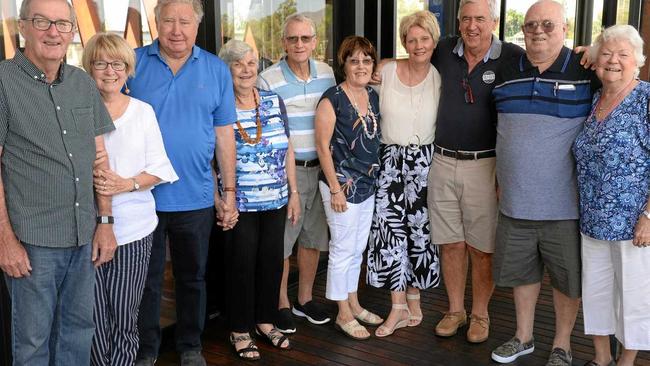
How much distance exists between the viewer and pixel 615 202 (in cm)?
265

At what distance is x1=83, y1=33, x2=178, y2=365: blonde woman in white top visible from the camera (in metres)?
2.41

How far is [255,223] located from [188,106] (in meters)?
0.68

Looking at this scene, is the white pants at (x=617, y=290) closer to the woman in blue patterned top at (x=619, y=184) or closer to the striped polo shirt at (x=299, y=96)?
the woman in blue patterned top at (x=619, y=184)

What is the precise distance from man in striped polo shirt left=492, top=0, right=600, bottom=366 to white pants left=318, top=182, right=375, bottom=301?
68 centimetres

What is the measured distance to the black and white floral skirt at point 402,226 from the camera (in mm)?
3334

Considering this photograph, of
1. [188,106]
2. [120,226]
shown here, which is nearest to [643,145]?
[188,106]

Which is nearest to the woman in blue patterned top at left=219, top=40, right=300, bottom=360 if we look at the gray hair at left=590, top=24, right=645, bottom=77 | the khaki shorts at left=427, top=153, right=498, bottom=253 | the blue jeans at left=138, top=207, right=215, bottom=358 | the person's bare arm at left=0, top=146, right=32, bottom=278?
the blue jeans at left=138, top=207, right=215, bottom=358

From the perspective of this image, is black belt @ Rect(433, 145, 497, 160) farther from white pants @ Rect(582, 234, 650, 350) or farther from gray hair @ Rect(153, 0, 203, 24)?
gray hair @ Rect(153, 0, 203, 24)

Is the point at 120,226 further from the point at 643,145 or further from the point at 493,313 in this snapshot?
the point at 493,313

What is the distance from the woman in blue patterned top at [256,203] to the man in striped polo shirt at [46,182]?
82 centimetres

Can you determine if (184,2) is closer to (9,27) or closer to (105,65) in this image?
(105,65)

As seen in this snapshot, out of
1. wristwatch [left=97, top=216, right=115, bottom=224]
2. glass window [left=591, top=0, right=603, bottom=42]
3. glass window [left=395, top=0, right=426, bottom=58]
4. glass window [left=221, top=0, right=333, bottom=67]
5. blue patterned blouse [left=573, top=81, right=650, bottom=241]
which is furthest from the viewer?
glass window [left=591, top=0, right=603, bottom=42]

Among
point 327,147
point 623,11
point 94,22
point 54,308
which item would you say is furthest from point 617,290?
point 623,11

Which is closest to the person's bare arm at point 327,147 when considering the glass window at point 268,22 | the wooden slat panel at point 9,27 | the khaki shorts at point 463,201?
the khaki shorts at point 463,201
